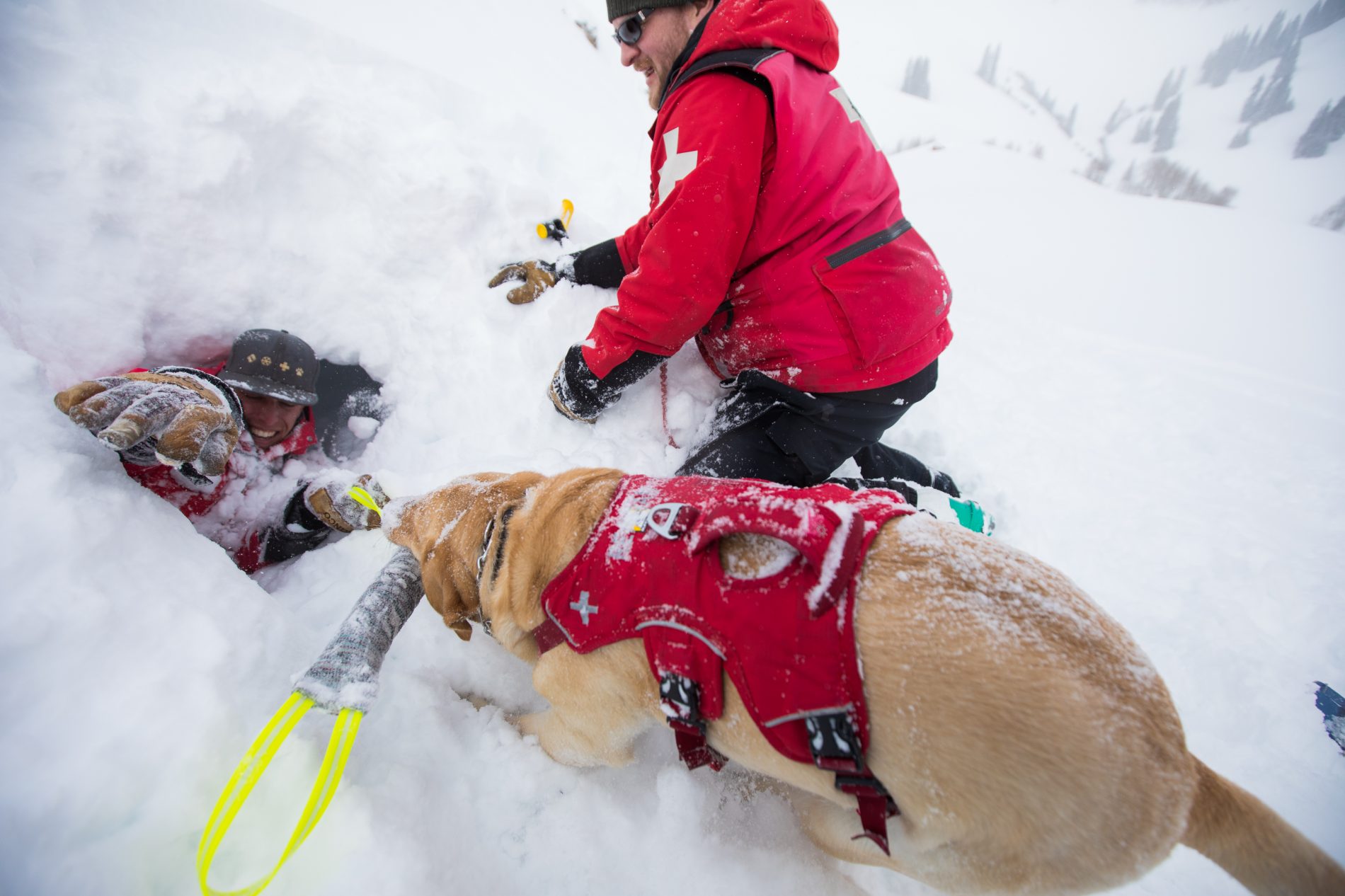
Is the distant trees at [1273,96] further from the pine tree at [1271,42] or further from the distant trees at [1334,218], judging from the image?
the distant trees at [1334,218]

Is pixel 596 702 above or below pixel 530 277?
below

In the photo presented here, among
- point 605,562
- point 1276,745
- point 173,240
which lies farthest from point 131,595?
point 1276,745

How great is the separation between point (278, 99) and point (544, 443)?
2730 millimetres

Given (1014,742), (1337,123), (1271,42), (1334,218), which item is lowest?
(1334,218)

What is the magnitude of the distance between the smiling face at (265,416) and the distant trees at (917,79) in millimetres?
49609

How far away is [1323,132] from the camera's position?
2492cm

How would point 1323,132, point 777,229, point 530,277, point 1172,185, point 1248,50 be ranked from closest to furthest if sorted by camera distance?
point 777,229
point 530,277
point 1172,185
point 1323,132
point 1248,50

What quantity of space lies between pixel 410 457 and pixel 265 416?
2.49 ft

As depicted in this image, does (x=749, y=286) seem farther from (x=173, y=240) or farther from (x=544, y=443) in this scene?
(x=173, y=240)

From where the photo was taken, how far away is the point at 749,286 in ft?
6.50

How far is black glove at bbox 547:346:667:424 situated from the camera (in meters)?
2.13

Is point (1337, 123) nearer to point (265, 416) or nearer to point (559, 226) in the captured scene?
point (559, 226)

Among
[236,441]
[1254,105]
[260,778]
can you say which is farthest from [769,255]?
[1254,105]

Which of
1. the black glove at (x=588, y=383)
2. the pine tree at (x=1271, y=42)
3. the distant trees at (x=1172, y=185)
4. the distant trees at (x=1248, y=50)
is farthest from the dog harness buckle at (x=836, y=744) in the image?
the distant trees at (x=1248, y=50)
